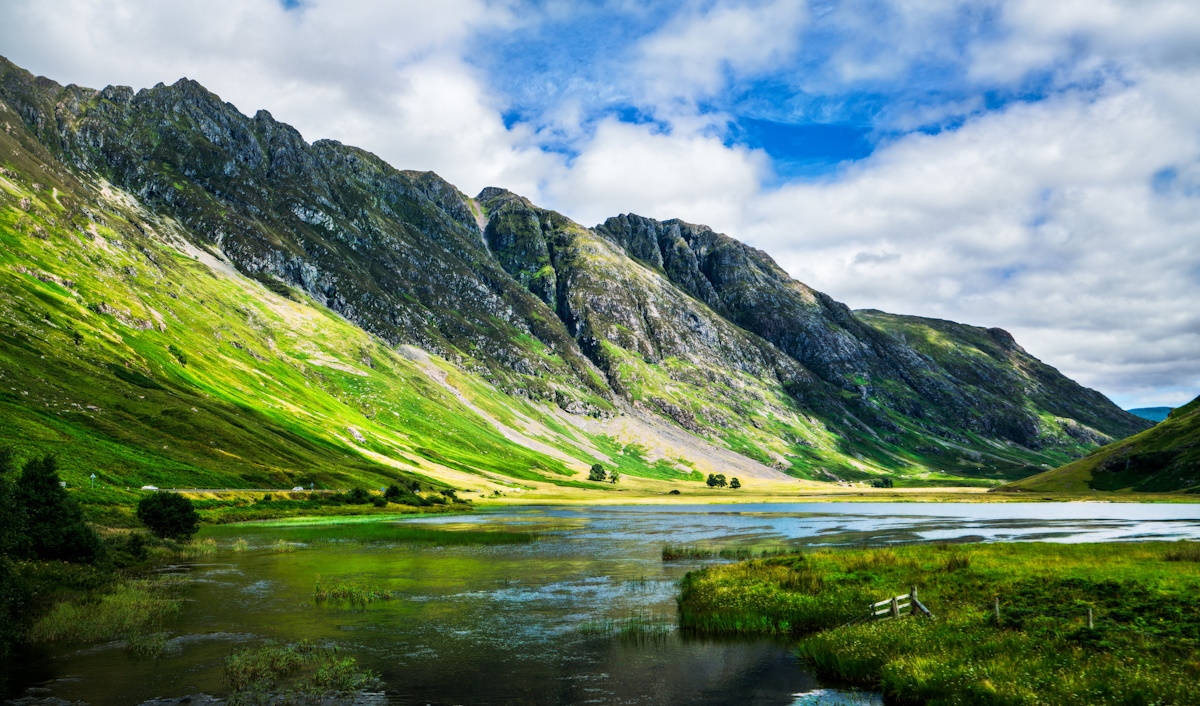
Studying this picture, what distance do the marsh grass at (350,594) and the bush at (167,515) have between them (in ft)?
118

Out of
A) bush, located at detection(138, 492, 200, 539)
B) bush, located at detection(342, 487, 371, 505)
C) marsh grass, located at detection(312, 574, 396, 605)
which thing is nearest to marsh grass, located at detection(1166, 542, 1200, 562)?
marsh grass, located at detection(312, 574, 396, 605)

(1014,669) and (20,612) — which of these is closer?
(1014,669)

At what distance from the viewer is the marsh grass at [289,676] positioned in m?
24.5

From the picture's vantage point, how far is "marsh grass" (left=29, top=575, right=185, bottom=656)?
104ft

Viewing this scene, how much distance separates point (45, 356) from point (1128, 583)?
667 ft

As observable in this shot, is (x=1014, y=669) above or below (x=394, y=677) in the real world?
above

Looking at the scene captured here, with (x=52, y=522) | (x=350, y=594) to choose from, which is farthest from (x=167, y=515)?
(x=350, y=594)

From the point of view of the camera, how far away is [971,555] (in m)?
51.3

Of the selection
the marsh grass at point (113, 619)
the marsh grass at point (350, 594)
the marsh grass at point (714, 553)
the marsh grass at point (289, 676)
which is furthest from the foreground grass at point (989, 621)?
the marsh grass at point (113, 619)

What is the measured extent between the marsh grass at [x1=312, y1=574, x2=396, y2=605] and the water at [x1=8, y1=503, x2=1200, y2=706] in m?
0.86

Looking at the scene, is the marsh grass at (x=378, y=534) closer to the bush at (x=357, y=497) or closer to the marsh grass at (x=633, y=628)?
the bush at (x=357, y=497)

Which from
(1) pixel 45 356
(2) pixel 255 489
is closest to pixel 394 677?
(2) pixel 255 489

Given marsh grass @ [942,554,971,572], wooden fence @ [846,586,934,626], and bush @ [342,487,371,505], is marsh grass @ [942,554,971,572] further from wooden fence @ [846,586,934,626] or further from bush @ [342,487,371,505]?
bush @ [342,487,371,505]

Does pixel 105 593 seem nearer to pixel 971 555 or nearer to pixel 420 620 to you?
pixel 420 620
